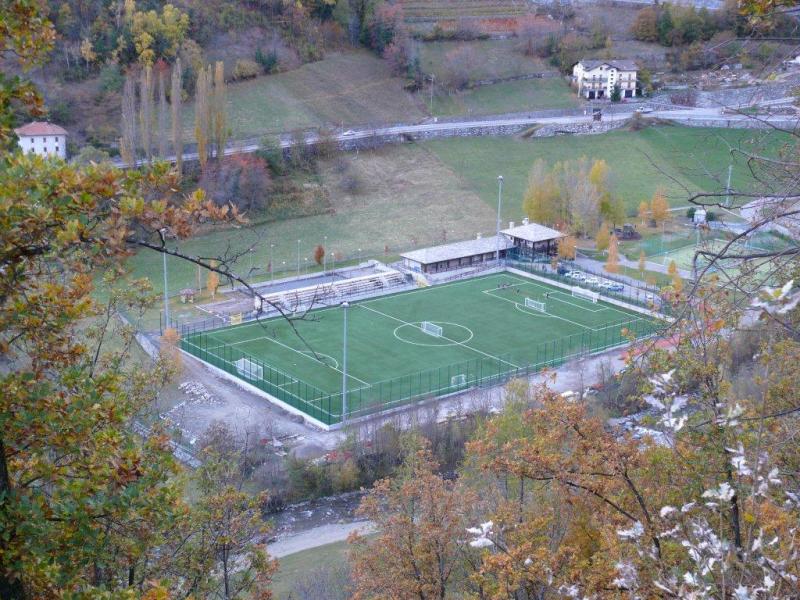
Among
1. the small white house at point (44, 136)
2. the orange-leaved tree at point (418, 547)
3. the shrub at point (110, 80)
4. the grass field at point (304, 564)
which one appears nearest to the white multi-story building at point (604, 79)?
the shrub at point (110, 80)

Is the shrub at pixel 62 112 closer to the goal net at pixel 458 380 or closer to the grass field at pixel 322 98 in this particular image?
the grass field at pixel 322 98

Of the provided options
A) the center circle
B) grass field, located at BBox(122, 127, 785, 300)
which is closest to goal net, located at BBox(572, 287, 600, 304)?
grass field, located at BBox(122, 127, 785, 300)

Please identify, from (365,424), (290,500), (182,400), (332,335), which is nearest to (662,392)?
(290,500)

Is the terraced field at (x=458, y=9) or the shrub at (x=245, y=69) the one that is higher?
the terraced field at (x=458, y=9)

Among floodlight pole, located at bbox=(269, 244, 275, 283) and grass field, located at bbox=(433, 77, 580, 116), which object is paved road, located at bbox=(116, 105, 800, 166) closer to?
grass field, located at bbox=(433, 77, 580, 116)

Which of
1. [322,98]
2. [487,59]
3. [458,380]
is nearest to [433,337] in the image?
[458,380]

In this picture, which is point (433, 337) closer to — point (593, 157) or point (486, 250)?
point (486, 250)
